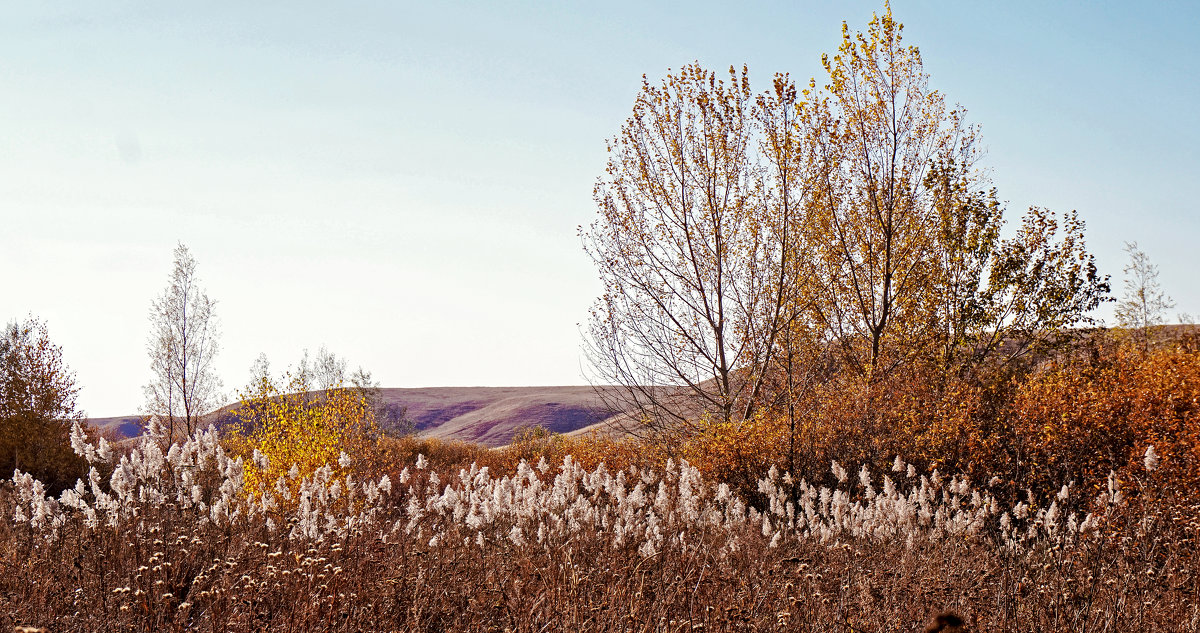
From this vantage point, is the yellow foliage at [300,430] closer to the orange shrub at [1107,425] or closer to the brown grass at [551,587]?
the brown grass at [551,587]

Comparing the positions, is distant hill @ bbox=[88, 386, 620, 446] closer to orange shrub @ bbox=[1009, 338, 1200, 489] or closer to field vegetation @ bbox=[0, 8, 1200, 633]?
field vegetation @ bbox=[0, 8, 1200, 633]

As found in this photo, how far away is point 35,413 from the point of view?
20328mm

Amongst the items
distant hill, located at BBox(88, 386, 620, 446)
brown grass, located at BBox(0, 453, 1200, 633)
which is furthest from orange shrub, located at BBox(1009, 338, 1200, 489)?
distant hill, located at BBox(88, 386, 620, 446)

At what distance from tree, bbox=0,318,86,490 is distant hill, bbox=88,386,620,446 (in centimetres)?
3434

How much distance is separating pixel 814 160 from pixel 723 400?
505 centimetres

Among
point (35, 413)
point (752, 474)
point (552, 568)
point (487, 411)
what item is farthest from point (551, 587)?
point (487, 411)

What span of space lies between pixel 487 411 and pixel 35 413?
57.8 metres

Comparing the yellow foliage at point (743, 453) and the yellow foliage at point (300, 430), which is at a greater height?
the yellow foliage at point (300, 430)

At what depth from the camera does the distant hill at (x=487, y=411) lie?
66062 millimetres

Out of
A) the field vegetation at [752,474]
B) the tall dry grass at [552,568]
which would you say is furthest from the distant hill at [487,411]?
the tall dry grass at [552,568]

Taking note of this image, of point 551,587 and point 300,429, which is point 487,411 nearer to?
point 300,429

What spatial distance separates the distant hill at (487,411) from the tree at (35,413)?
34.3 meters

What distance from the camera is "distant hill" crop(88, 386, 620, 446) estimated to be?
66.1 m

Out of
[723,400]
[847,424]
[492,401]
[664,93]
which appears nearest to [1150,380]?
[847,424]
